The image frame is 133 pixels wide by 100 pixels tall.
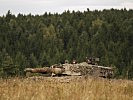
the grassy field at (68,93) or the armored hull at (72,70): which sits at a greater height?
the armored hull at (72,70)

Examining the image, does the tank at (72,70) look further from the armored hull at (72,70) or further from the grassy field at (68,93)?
the grassy field at (68,93)

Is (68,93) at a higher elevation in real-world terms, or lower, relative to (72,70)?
lower

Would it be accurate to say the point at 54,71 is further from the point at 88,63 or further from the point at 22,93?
the point at 22,93

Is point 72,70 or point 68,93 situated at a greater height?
point 72,70

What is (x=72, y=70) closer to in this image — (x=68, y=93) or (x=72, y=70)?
(x=72, y=70)

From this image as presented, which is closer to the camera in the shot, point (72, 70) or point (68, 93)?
point (68, 93)

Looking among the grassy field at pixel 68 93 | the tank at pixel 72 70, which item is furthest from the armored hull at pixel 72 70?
the grassy field at pixel 68 93

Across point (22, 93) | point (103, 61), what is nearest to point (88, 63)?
point (22, 93)

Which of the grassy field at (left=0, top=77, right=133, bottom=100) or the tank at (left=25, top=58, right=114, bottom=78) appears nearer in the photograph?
the grassy field at (left=0, top=77, right=133, bottom=100)

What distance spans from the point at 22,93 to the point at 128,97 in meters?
2.38

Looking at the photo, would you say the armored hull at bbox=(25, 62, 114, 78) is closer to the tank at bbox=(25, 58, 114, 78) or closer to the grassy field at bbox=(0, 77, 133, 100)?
the tank at bbox=(25, 58, 114, 78)

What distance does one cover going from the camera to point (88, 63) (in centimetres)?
1712

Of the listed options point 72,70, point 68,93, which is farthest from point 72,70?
point 68,93

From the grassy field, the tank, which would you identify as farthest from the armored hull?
the grassy field
